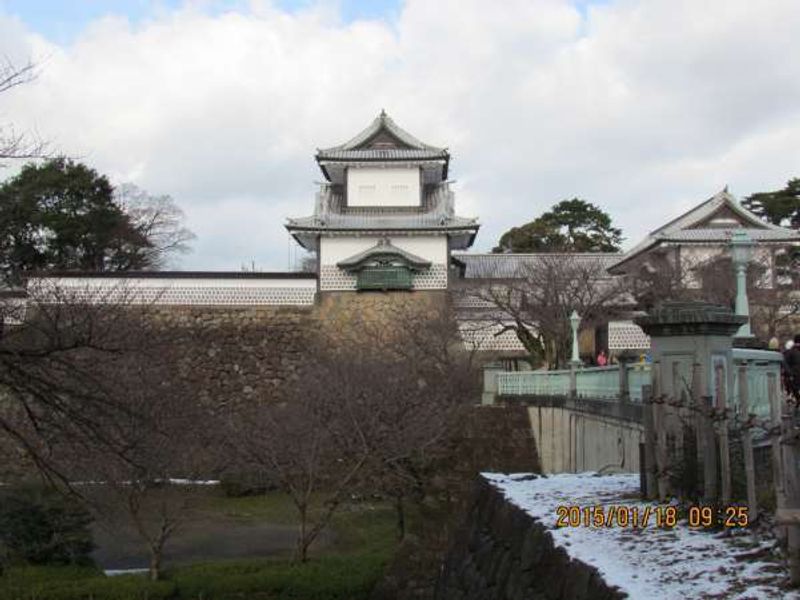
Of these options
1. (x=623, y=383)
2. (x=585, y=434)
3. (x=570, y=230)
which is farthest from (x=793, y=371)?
(x=570, y=230)

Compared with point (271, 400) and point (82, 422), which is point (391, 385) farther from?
point (82, 422)

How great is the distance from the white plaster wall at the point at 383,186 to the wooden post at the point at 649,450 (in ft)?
74.6

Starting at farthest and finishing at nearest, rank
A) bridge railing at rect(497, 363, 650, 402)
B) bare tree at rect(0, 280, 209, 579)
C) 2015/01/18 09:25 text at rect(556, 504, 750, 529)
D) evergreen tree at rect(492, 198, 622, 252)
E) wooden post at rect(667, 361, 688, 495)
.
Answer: evergreen tree at rect(492, 198, 622, 252), bridge railing at rect(497, 363, 650, 402), bare tree at rect(0, 280, 209, 579), wooden post at rect(667, 361, 688, 495), 2015/01/18 09:25 text at rect(556, 504, 750, 529)

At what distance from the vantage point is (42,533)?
13914mm

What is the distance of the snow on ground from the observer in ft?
12.4

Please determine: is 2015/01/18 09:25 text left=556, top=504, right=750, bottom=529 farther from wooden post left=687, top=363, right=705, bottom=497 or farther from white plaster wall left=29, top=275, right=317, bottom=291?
white plaster wall left=29, top=275, right=317, bottom=291

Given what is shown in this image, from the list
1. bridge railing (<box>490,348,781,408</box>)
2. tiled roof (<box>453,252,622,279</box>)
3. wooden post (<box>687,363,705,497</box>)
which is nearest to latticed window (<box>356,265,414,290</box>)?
bridge railing (<box>490,348,781,408</box>)

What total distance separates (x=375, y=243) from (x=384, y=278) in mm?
1349

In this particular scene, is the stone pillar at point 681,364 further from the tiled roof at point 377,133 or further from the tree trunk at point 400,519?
the tiled roof at point 377,133

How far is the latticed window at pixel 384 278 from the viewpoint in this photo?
86.7 feet

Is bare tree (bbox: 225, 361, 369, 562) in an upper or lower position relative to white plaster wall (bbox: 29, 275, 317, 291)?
lower

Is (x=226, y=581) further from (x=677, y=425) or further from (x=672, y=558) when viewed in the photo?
(x=672, y=558)

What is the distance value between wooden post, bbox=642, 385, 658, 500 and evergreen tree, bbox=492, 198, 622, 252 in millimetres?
38792

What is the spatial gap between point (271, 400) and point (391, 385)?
861cm
